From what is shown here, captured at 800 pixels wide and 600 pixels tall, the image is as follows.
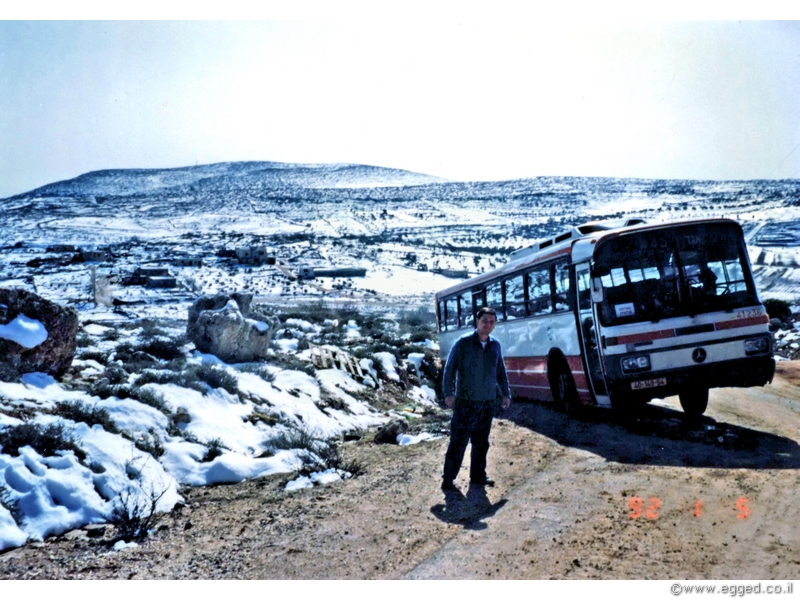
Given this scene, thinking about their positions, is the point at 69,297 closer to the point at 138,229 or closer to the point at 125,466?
→ the point at 125,466

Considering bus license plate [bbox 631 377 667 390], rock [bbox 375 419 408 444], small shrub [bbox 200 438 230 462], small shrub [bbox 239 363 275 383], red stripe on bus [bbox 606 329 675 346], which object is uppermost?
red stripe on bus [bbox 606 329 675 346]

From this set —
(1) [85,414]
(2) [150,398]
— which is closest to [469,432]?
(1) [85,414]

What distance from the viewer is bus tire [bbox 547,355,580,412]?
1179 centimetres

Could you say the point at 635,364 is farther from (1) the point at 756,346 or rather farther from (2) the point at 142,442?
(2) the point at 142,442

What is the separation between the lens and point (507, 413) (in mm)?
13406

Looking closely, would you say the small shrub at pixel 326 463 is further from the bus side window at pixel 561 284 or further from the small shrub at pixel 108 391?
the bus side window at pixel 561 284

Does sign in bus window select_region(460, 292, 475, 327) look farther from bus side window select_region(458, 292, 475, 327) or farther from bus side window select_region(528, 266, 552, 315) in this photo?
bus side window select_region(528, 266, 552, 315)

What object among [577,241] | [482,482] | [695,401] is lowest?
[695,401]

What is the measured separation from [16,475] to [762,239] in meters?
50.5

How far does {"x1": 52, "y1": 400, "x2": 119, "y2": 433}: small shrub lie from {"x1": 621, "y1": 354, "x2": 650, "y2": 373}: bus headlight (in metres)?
6.76

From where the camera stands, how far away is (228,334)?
636 inches

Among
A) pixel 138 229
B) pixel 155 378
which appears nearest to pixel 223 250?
pixel 138 229

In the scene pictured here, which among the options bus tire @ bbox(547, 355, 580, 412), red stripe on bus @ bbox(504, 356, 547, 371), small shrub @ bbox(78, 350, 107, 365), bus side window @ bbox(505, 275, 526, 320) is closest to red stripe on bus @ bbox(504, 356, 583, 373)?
red stripe on bus @ bbox(504, 356, 547, 371)

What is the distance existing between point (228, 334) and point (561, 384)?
25.8 ft
